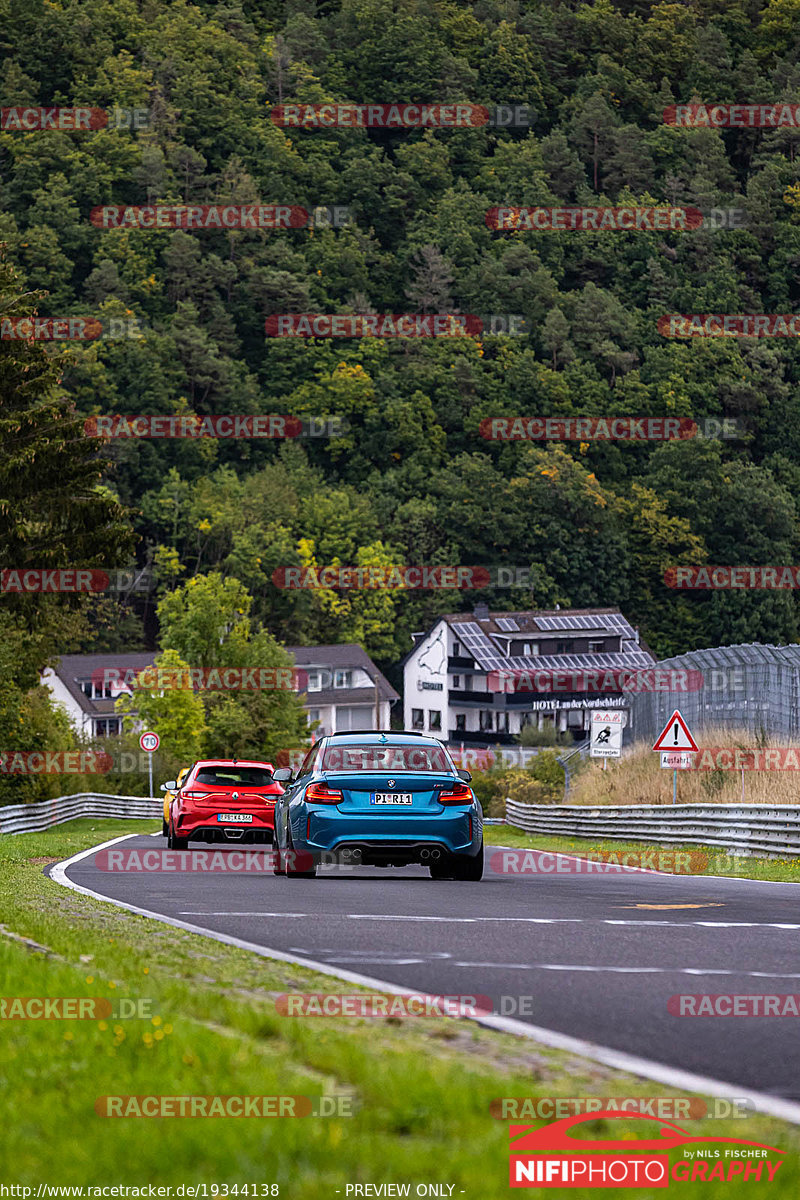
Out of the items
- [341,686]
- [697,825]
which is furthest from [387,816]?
[341,686]

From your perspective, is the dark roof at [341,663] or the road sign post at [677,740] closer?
the road sign post at [677,740]

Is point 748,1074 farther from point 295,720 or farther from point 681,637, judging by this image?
point 681,637

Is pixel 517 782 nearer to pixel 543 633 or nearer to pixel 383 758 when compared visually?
pixel 383 758

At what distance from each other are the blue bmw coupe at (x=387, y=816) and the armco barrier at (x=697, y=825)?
23.4ft

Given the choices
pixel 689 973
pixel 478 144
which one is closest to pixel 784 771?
pixel 689 973

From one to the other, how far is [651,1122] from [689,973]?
367 cm

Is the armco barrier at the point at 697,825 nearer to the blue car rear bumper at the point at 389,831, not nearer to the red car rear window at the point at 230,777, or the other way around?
the red car rear window at the point at 230,777

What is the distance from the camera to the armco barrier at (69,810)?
35.3 metres

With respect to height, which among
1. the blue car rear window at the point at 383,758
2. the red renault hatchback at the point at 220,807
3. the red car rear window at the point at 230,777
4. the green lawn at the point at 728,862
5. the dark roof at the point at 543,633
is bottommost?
the green lawn at the point at 728,862

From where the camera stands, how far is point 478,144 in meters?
185

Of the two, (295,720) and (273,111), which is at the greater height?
(273,111)

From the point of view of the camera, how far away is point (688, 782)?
31.9 m

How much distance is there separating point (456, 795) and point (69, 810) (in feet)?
96.0

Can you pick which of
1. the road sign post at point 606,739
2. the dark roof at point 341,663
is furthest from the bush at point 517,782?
the dark roof at point 341,663
